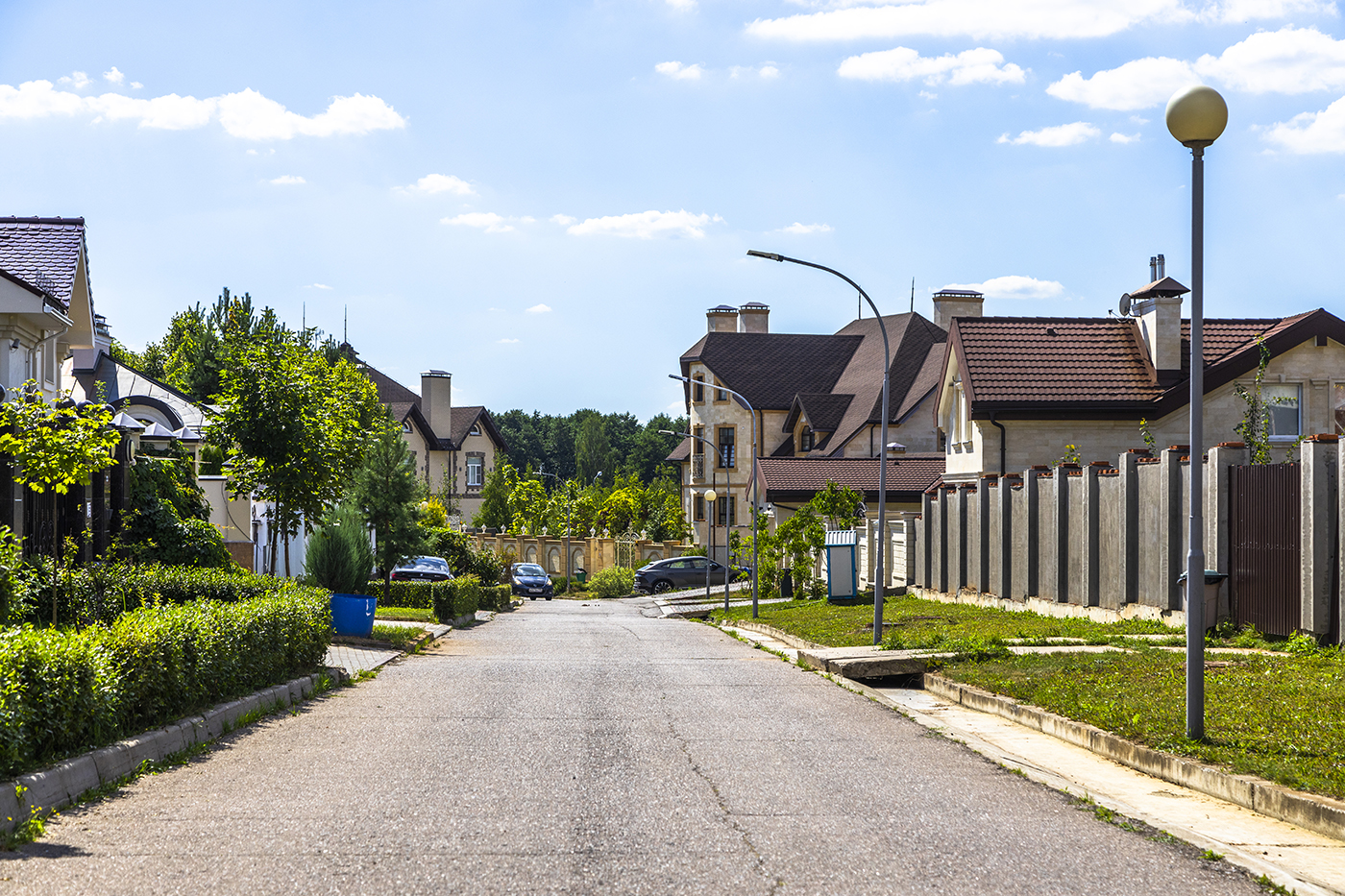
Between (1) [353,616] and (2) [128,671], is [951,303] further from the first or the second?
(2) [128,671]

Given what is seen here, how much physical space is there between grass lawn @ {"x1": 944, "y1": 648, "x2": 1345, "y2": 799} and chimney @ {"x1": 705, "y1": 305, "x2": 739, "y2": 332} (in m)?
55.4

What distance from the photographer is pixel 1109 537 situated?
71.8 feet

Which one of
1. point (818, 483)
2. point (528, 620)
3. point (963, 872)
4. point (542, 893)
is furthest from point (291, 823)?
point (818, 483)

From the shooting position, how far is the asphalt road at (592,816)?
240 inches

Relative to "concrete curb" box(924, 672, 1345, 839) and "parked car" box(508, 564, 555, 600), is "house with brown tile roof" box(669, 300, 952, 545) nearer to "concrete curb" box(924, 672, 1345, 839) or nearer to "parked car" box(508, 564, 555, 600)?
"parked car" box(508, 564, 555, 600)

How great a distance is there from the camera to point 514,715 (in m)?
12.2

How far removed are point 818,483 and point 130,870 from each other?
39.8 metres

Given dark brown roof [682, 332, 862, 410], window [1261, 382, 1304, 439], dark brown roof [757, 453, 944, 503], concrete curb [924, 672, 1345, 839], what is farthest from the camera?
dark brown roof [682, 332, 862, 410]

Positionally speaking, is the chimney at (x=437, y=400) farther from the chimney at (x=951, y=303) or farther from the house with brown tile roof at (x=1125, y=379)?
the house with brown tile roof at (x=1125, y=379)

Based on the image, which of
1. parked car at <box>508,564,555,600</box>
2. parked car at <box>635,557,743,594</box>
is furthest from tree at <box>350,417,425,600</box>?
parked car at <box>635,557,743,594</box>

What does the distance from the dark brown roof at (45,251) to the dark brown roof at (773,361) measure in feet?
133

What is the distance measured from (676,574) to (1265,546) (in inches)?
1571

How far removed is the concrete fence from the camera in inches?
609

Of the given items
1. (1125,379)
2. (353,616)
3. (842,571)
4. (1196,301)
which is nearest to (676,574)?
(842,571)
